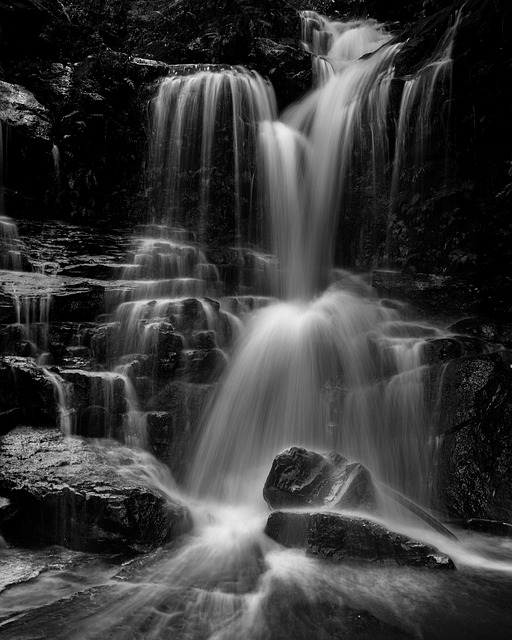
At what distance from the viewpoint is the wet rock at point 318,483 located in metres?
6.09

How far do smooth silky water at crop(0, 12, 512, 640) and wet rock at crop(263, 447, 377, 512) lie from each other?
0.45 meters

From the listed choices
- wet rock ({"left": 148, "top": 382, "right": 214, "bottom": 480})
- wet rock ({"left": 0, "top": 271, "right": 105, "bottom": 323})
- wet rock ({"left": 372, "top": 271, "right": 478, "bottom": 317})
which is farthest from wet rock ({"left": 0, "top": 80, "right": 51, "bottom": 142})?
wet rock ({"left": 372, "top": 271, "right": 478, "bottom": 317})

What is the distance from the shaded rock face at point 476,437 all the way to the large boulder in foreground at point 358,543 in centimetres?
164

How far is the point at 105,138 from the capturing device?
540 inches

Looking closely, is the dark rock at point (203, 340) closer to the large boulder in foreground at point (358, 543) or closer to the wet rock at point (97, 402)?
the wet rock at point (97, 402)

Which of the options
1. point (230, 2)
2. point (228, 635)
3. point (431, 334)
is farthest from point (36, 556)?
point (230, 2)

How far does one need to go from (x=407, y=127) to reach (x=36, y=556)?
38.9ft

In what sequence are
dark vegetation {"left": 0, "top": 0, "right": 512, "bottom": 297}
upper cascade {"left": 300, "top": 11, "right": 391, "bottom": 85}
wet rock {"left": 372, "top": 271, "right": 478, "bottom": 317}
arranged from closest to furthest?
wet rock {"left": 372, "top": 271, "right": 478, "bottom": 317}
dark vegetation {"left": 0, "top": 0, "right": 512, "bottom": 297}
upper cascade {"left": 300, "top": 11, "right": 391, "bottom": 85}

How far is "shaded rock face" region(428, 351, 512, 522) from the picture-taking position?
6531mm

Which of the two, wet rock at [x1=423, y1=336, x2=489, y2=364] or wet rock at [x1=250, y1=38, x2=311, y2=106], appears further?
wet rock at [x1=250, y1=38, x2=311, y2=106]

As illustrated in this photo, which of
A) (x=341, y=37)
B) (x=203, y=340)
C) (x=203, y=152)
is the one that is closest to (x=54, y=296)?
(x=203, y=340)

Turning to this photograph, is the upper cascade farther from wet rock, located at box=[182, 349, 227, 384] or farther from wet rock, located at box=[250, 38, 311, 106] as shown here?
wet rock, located at box=[182, 349, 227, 384]

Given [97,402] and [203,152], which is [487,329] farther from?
[203,152]

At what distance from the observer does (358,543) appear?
212 inches
